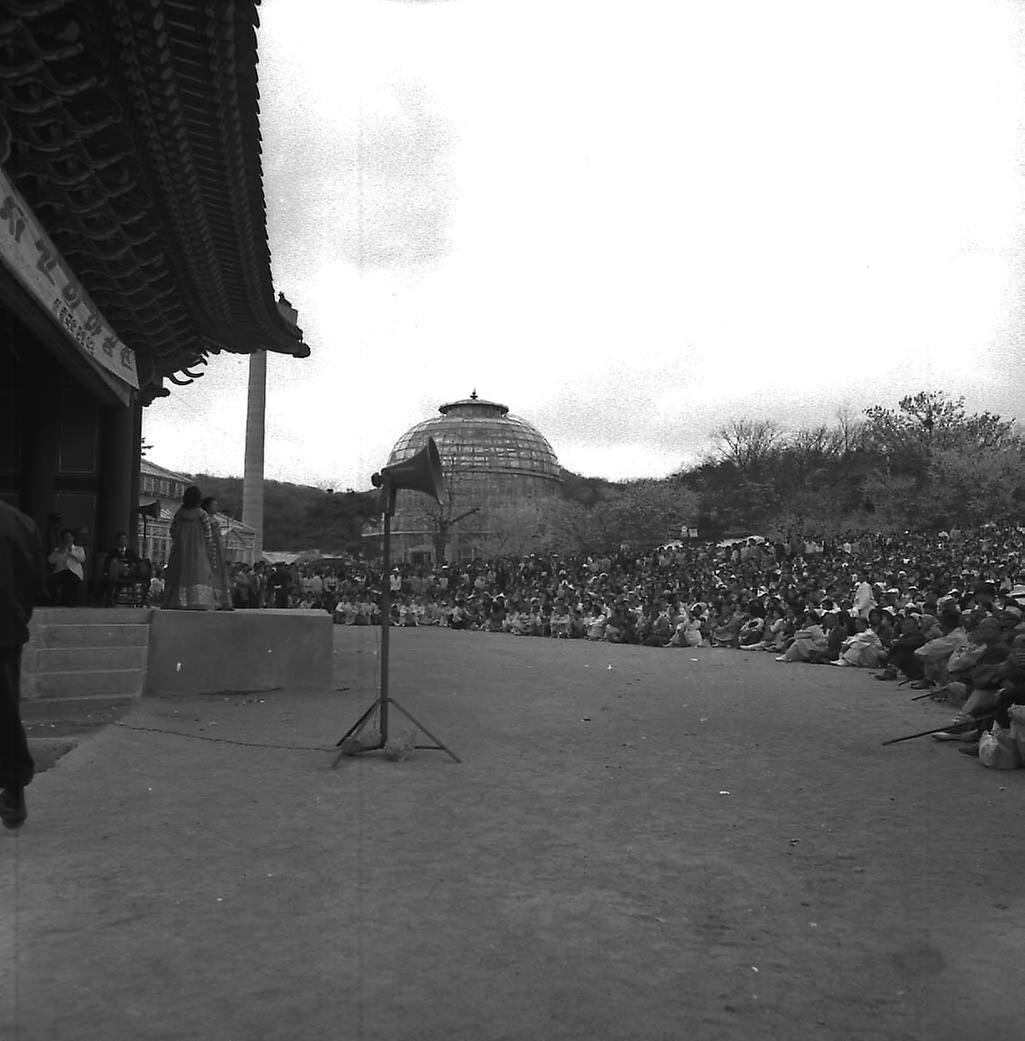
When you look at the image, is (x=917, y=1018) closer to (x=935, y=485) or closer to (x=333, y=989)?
(x=333, y=989)

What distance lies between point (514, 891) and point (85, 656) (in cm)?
565

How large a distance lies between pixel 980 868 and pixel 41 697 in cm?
680

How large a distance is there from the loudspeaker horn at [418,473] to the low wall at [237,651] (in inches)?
139

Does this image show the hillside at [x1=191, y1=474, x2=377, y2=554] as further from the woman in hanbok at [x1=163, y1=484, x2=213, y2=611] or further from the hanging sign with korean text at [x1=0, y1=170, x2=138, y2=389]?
the woman in hanbok at [x1=163, y1=484, x2=213, y2=611]

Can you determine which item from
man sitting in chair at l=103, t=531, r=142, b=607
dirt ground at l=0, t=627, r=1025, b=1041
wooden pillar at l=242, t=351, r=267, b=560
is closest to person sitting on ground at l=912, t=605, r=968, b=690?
dirt ground at l=0, t=627, r=1025, b=1041

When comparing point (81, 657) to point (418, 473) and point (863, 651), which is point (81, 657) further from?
point (863, 651)

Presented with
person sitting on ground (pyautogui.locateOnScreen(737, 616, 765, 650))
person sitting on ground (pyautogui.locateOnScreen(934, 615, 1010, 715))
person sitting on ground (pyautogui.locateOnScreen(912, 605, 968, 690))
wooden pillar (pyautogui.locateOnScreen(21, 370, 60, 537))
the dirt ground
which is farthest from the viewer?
person sitting on ground (pyautogui.locateOnScreen(737, 616, 765, 650))

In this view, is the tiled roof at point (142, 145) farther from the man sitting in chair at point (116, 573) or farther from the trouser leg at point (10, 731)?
the trouser leg at point (10, 731)

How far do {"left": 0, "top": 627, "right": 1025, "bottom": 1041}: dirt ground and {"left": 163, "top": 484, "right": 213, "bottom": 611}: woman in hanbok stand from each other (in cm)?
218

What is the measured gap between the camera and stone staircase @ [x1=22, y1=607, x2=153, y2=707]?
7609 millimetres

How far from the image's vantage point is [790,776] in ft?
18.5

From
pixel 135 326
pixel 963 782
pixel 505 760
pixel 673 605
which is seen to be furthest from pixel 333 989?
pixel 673 605

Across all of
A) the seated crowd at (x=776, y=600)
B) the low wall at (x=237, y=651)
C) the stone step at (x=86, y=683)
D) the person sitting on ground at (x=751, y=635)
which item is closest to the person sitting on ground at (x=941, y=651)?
the seated crowd at (x=776, y=600)

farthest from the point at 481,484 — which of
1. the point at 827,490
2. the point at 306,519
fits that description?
the point at 827,490
